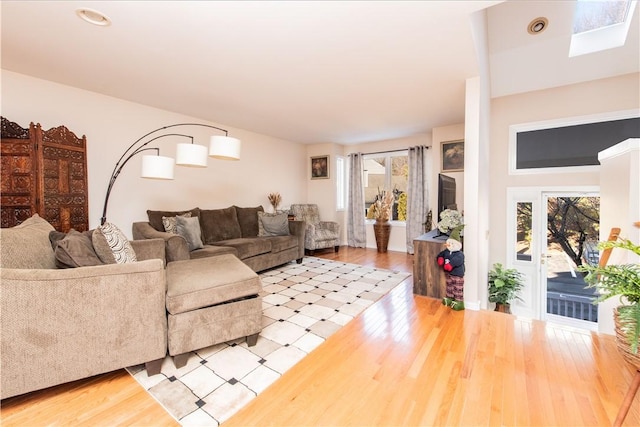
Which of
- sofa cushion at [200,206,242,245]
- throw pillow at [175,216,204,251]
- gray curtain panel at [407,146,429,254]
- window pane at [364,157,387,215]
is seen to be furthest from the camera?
window pane at [364,157,387,215]

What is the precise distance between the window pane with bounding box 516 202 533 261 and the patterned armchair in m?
3.02

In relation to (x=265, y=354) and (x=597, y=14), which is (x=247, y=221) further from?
(x=597, y=14)

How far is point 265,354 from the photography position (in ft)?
6.23

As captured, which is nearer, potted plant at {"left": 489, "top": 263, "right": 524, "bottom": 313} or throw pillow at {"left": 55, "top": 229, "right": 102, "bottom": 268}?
throw pillow at {"left": 55, "top": 229, "right": 102, "bottom": 268}

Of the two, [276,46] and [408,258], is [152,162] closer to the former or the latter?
[276,46]

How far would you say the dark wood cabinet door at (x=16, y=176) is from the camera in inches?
92.7

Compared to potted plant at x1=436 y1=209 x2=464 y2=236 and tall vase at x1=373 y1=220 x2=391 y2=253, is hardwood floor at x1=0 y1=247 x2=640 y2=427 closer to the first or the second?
potted plant at x1=436 y1=209 x2=464 y2=236

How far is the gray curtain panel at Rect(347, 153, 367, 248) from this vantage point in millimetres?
5984

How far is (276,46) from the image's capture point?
2.12 metres

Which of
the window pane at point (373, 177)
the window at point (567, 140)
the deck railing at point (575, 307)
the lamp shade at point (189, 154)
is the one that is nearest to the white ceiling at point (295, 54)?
the window at point (567, 140)

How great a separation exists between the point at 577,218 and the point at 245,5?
455 centimetres

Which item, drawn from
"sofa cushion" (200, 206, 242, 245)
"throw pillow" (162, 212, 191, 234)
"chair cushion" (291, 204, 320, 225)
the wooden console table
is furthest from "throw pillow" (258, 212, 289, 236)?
the wooden console table

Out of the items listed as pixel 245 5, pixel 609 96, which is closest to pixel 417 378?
pixel 245 5

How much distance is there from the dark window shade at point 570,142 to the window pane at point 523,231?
0.57 m
